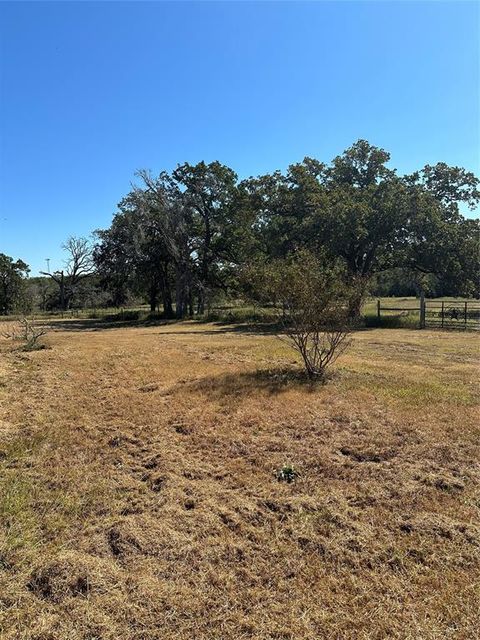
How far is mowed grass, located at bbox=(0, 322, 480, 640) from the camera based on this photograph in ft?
7.43

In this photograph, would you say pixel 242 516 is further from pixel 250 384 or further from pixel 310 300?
pixel 310 300

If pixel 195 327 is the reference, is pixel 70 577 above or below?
below

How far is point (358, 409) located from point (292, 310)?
2.47 metres

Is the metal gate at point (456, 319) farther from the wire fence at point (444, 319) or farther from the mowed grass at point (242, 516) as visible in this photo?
the mowed grass at point (242, 516)

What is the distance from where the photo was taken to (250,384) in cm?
762

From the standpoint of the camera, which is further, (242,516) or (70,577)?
(242,516)

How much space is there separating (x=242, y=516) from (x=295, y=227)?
2106cm

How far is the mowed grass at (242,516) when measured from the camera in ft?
7.43

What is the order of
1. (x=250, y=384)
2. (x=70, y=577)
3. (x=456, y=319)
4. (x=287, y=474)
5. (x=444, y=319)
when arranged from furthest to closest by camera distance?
(x=444, y=319) < (x=456, y=319) < (x=250, y=384) < (x=287, y=474) < (x=70, y=577)

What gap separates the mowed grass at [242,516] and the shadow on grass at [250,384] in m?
0.17

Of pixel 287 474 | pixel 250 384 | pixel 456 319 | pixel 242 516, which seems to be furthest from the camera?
pixel 456 319

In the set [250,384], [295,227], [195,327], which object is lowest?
[250,384]

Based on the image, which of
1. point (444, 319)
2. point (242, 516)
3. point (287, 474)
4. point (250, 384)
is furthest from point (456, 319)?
point (242, 516)

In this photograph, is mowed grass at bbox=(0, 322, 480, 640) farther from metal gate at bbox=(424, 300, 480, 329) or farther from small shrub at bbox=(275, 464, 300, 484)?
metal gate at bbox=(424, 300, 480, 329)
